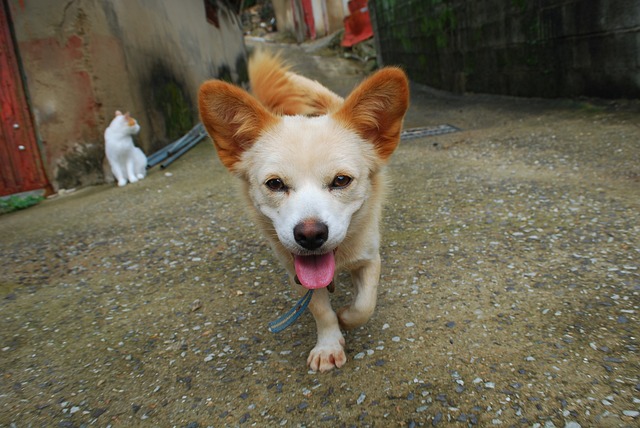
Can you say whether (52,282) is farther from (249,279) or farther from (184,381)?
(184,381)

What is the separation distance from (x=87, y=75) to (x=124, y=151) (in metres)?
0.98

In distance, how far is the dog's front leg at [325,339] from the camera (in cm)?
196

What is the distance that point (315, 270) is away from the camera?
1.80 meters

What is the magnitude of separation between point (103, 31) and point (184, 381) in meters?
4.98

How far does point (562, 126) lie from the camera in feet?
16.9

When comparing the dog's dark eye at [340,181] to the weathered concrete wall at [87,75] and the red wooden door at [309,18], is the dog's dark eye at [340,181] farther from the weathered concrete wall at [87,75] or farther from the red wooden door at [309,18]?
the red wooden door at [309,18]

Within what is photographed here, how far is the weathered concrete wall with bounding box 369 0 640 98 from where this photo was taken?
4965 mm

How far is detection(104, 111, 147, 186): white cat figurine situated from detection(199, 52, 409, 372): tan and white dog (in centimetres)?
369

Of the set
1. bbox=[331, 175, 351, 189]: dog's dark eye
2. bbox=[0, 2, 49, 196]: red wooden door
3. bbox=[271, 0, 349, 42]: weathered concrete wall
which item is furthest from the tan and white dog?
bbox=[271, 0, 349, 42]: weathered concrete wall

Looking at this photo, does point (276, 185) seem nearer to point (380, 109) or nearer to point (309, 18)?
point (380, 109)

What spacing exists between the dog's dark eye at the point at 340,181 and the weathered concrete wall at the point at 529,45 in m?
4.62

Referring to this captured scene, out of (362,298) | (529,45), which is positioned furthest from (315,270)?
(529,45)

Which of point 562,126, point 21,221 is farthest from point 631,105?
point 21,221

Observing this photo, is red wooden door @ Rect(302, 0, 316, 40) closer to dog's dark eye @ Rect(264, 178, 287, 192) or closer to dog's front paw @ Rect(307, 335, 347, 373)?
dog's dark eye @ Rect(264, 178, 287, 192)
